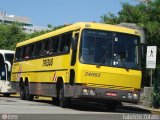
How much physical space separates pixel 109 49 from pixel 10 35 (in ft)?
178

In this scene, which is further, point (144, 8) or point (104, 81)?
point (144, 8)

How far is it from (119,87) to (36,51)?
25.7ft

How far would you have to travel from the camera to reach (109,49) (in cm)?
2123

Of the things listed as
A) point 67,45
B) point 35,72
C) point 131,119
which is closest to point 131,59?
point 67,45

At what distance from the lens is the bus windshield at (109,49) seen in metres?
21.0

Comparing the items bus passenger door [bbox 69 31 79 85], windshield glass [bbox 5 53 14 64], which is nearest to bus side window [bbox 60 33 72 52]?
bus passenger door [bbox 69 31 79 85]

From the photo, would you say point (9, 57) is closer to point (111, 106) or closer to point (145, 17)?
point (145, 17)

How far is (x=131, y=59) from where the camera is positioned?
21.6 meters

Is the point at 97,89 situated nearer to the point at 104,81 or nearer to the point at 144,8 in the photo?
the point at 104,81

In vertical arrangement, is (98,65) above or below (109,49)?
below

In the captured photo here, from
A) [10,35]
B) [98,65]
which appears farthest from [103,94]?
[10,35]

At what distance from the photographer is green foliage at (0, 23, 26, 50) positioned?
7263 cm

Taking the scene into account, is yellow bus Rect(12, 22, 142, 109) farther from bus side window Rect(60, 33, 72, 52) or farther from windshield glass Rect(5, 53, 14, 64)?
windshield glass Rect(5, 53, 14, 64)

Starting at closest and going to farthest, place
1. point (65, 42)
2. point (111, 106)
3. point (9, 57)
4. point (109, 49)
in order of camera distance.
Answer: point (109, 49) < point (65, 42) < point (111, 106) < point (9, 57)
